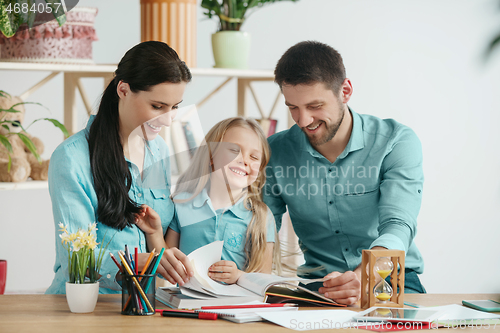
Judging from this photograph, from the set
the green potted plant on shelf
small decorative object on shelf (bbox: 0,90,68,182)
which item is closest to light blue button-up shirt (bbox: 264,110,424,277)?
small decorative object on shelf (bbox: 0,90,68,182)

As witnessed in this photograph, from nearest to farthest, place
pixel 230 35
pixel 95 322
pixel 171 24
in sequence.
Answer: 1. pixel 95 322
2. pixel 171 24
3. pixel 230 35

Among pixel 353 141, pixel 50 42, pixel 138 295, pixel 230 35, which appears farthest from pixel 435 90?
pixel 138 295

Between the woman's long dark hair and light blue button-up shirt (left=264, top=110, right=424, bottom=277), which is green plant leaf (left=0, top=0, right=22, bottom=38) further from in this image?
light blue button-up shirt (left=264, top=110, right=424, bottom=277)

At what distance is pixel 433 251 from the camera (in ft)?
10.4

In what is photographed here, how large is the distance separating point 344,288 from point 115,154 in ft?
2.18

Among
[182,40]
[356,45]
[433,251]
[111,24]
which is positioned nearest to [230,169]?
[182,40]

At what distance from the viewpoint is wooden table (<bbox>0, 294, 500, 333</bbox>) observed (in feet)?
3.14

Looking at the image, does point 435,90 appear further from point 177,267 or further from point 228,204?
point 177,267

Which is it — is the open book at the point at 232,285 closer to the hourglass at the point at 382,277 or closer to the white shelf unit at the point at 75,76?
the hourglass at the point at 382,277

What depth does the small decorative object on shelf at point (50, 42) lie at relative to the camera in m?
1.96

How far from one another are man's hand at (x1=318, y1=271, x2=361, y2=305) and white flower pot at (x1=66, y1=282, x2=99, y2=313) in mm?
499

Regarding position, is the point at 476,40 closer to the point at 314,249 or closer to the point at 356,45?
the point at 356,45

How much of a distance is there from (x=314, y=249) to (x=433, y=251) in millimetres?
1699

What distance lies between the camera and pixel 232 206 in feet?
5.23
